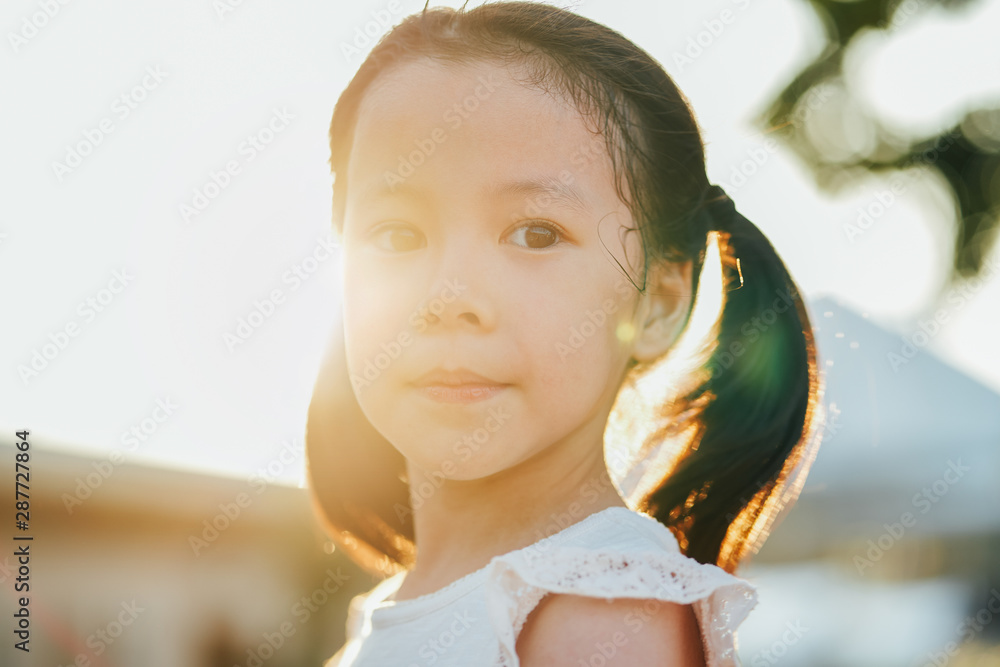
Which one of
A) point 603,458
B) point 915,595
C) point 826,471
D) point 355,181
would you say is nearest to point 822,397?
point 603,458

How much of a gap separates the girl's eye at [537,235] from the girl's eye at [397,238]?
156mm

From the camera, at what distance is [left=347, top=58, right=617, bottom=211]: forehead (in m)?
1.09

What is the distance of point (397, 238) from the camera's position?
3.91ft

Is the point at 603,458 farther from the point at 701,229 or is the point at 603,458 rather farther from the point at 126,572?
the point at 126,572

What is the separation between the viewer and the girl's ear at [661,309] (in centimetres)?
127

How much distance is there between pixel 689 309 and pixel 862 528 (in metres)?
6.90

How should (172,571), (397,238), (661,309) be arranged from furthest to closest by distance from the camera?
(172,571), (661,309), (397,238)

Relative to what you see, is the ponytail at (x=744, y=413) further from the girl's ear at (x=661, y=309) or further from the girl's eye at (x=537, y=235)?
the girl's eye at (x=537, y=235)

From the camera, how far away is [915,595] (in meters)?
7.54

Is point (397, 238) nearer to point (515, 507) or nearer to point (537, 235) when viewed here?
point (537, 235)

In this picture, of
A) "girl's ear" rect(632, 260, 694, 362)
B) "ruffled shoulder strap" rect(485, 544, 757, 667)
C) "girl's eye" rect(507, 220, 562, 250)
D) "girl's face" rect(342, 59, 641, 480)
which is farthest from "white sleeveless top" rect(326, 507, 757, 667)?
"girl's eye" rect(507, 220, 562, 250)

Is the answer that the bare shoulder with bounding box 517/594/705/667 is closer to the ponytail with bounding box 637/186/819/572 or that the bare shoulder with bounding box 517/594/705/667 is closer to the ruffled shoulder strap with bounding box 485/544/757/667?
the ruffled shoulder strap with bounding box 485/544/757/667

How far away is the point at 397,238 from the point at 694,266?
1.83ft

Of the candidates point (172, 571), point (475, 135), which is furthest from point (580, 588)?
point (172, 571)
